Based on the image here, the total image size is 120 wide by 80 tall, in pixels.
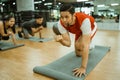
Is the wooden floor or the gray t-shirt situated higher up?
the gray t-shirt

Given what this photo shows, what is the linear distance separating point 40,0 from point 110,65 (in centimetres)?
1205

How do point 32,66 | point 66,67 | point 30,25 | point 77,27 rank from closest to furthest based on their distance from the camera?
point 77,27, point 66,67, point 32,66, point 30,25

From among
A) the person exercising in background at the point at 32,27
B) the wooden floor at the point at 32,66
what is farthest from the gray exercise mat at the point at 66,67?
the person exercising in background at the point at 32,27

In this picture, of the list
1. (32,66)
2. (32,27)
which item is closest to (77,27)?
Result: (32,66)

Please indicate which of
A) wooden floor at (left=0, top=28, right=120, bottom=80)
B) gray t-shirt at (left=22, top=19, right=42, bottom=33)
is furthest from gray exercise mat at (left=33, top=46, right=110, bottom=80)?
gray t-shirt at (left=22, top=19, right=42, bottom=33)

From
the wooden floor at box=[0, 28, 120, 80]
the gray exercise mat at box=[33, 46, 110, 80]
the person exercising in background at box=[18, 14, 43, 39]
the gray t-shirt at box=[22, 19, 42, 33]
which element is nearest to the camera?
the gray exercise mat at box=[33, 46, 110, 80]

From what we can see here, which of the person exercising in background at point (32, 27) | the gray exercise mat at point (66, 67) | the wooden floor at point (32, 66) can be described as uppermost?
the person exercising in background at point (32, 27)

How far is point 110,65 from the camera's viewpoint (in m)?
2.67

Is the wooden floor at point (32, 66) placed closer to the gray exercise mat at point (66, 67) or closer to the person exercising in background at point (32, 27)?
the gray exercise mat at point (66, 67)

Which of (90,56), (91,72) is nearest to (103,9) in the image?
(90,56)

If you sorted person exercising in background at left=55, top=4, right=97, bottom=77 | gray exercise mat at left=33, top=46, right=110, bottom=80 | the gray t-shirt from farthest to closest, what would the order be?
1. the gray t-shirt
2. gray exercise mat at left=33, top=46, right=110, bottom=80
3. person exercising in background at left=55, top=4, right=97, bottom=77

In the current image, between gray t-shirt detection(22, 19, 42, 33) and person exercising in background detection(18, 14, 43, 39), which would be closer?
person exercising in background detection(18, 14, 43, 39)

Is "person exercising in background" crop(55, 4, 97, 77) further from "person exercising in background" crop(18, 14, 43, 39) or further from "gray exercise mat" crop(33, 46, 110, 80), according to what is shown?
"person exercising in background" crop(18, 14, 43, 39)

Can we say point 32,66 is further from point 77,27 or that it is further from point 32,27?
point 32,27
